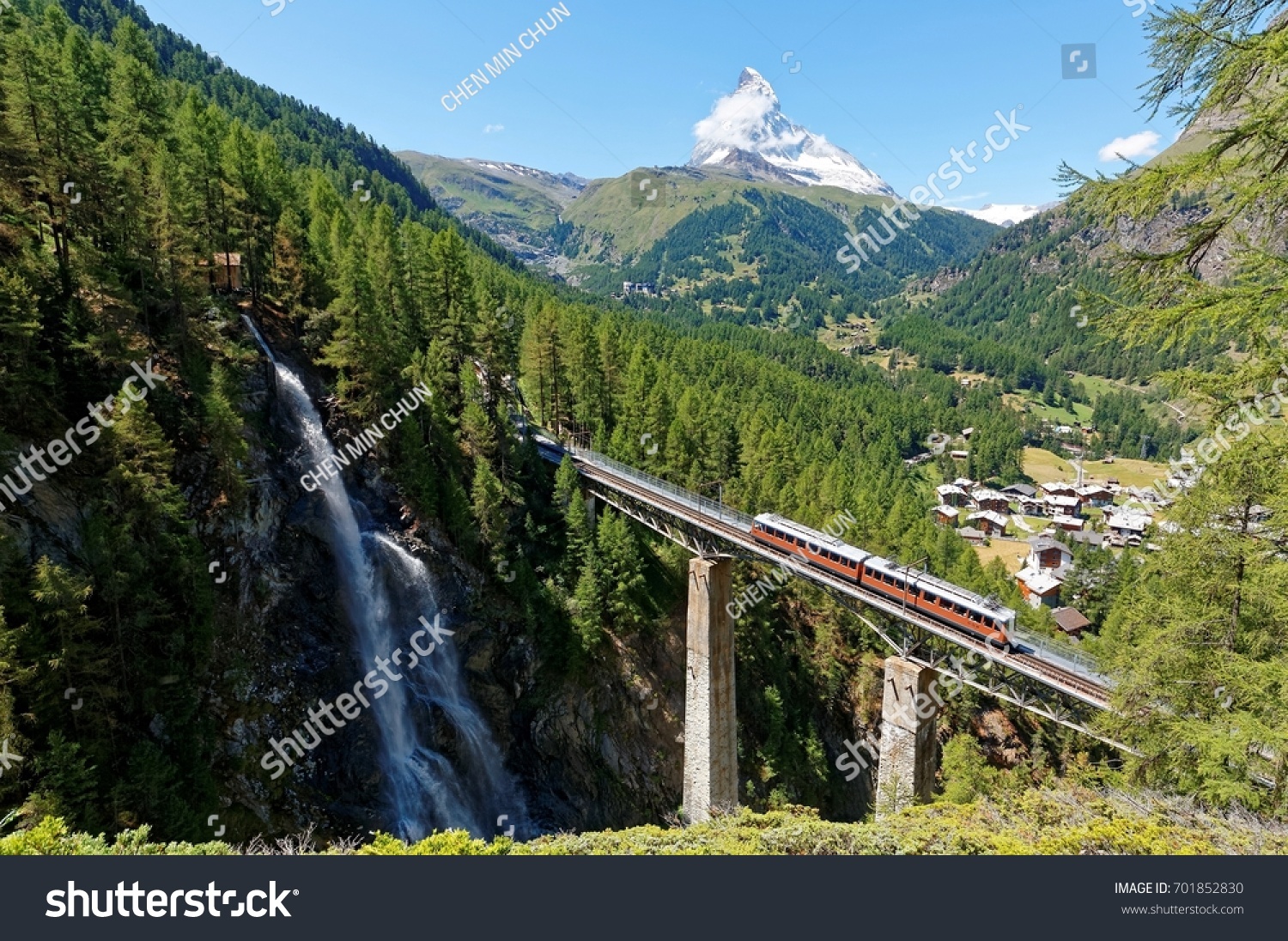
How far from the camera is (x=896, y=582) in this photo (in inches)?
1235

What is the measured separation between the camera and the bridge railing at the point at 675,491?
39875mm

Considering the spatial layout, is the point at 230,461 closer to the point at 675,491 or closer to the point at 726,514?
the point at 675,491

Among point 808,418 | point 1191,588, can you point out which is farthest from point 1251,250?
point 808,418

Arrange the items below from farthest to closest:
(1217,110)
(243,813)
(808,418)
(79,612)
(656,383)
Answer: (808,418) → (656,383) → (243,813) → (79,612) → (1217,110)

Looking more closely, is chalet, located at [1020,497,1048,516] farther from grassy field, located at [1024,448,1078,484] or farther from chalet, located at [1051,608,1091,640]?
chalet, located at [1051,608,1091,640]

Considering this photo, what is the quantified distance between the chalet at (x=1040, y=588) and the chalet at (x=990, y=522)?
30985mm

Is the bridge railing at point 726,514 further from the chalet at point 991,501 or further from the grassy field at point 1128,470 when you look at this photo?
the grassy field at point 1128,470

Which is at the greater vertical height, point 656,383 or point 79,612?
point 656,383

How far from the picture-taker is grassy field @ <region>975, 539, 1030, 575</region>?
9525cm

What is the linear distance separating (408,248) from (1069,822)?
48614 millimetres

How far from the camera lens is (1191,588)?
18.4 m

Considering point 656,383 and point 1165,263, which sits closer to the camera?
point 1165,263
